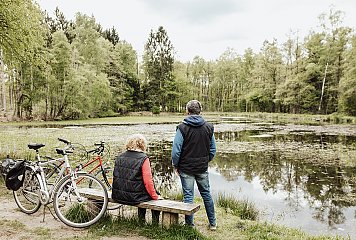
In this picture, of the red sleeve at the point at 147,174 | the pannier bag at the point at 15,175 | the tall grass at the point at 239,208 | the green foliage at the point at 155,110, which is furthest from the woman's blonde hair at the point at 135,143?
the green foliage at the point at 155,110

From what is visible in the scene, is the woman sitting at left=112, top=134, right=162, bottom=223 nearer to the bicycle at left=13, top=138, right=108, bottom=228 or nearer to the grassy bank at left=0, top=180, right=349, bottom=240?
the bicycle at left=13, top=138, right=108, bottom=228

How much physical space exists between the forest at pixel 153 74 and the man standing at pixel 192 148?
23.2 feet

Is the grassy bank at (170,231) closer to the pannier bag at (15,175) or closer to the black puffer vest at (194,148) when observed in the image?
the pannier bag at (15,175)

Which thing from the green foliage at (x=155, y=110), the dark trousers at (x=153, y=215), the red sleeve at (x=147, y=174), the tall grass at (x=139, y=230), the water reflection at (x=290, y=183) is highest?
the green foliage at (x=155, y=110)

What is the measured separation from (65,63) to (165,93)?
2469cm

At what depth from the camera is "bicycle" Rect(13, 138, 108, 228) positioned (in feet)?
14.9

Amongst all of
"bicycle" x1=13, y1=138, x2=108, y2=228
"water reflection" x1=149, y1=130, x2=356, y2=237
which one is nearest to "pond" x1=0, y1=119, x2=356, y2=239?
"water reflection" x1=149, y1=130, x2=356, y2=237

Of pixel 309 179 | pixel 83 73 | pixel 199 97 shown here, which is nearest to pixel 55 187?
pixel 309 179

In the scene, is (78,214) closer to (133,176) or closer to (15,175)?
(133,176)

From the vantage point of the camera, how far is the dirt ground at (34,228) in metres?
4.24

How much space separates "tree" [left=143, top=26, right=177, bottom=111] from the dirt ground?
171 ft

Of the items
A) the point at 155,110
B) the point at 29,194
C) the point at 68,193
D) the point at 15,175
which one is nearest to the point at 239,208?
the point at 68,193

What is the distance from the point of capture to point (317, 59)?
47000 mm

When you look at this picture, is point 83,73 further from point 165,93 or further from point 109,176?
point 109,176
